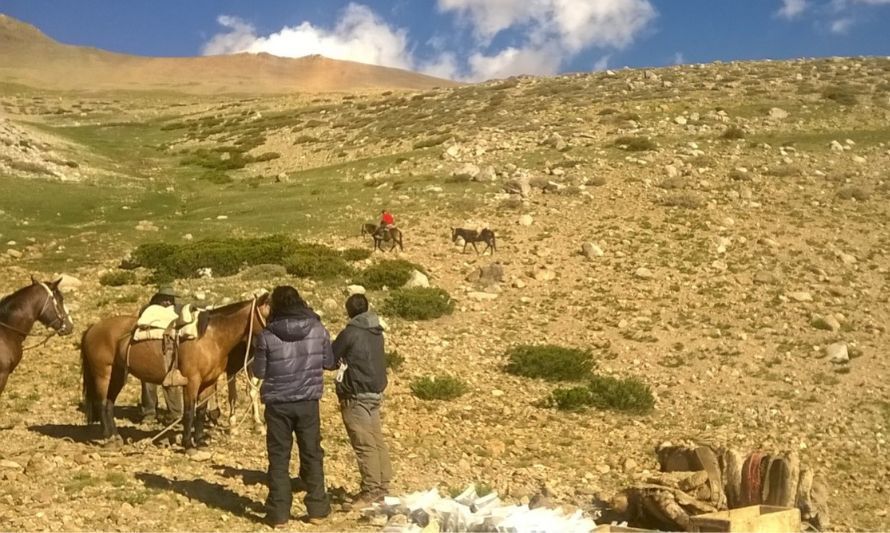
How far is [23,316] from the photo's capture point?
34.0ft

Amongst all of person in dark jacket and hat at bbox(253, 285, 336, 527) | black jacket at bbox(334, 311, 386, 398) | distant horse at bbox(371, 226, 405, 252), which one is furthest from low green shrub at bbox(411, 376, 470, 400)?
distant horse at bbox(371, 226, 405, 252)

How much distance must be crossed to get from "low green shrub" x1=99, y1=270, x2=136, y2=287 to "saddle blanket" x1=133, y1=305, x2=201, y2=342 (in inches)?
406

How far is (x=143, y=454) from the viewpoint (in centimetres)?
1023

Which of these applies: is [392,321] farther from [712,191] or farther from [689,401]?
[712,191]

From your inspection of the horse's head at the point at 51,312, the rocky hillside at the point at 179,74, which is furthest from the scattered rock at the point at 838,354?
the rocky hillside at the point at 179,74

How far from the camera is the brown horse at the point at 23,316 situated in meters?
10.2

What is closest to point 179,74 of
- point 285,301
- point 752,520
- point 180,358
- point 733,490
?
point 180,358

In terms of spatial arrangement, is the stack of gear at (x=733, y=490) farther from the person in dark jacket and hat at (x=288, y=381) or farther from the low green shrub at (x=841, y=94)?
the low green shrub at (x=841, y=94)

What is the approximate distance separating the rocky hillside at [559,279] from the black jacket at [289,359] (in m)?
1.54

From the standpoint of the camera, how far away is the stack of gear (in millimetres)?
8578

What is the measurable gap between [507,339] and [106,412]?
853 centimetres

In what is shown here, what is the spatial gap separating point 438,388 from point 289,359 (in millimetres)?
6348

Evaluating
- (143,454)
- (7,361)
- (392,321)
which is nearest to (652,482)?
(143,454)

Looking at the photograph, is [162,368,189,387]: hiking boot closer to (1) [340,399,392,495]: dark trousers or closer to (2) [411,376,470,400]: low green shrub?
(1) [340,399,392,495]: dark trousers
